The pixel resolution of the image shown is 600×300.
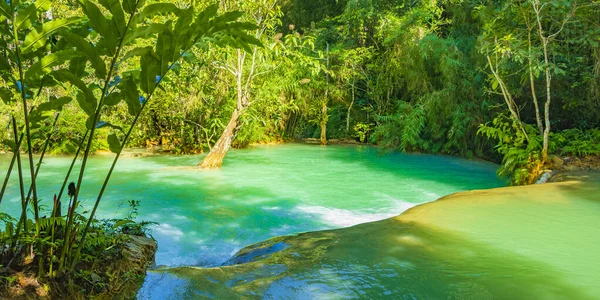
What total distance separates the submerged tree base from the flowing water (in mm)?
136

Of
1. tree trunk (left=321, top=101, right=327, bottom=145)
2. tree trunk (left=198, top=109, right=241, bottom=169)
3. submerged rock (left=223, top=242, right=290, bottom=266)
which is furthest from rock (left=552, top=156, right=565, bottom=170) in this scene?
tree trunk (left=321, top=101, right=327, bottom=145)

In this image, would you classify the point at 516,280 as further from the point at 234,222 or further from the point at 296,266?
the point at 234,222

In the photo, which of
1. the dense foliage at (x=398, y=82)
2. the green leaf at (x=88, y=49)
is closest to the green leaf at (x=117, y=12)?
the green leaf at (x=88, y=49)

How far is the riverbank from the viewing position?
266cm

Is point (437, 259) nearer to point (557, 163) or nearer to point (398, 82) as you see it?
point (557, 163)

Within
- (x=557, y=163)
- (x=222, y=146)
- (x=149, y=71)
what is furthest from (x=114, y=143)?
(x=557, y=163)

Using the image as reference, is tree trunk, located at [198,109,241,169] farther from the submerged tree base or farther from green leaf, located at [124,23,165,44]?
green leaf, located at [124,23,165,44]

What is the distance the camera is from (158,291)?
2355mm

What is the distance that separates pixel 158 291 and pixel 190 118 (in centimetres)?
974

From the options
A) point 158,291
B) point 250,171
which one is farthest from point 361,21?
point 158,291

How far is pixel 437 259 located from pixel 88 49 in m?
2.83

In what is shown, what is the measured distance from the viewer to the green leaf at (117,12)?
1742 mm

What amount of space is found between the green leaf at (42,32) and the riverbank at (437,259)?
5.07ft

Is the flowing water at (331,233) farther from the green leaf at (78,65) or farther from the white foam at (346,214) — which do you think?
the green leaf at (78,65)
